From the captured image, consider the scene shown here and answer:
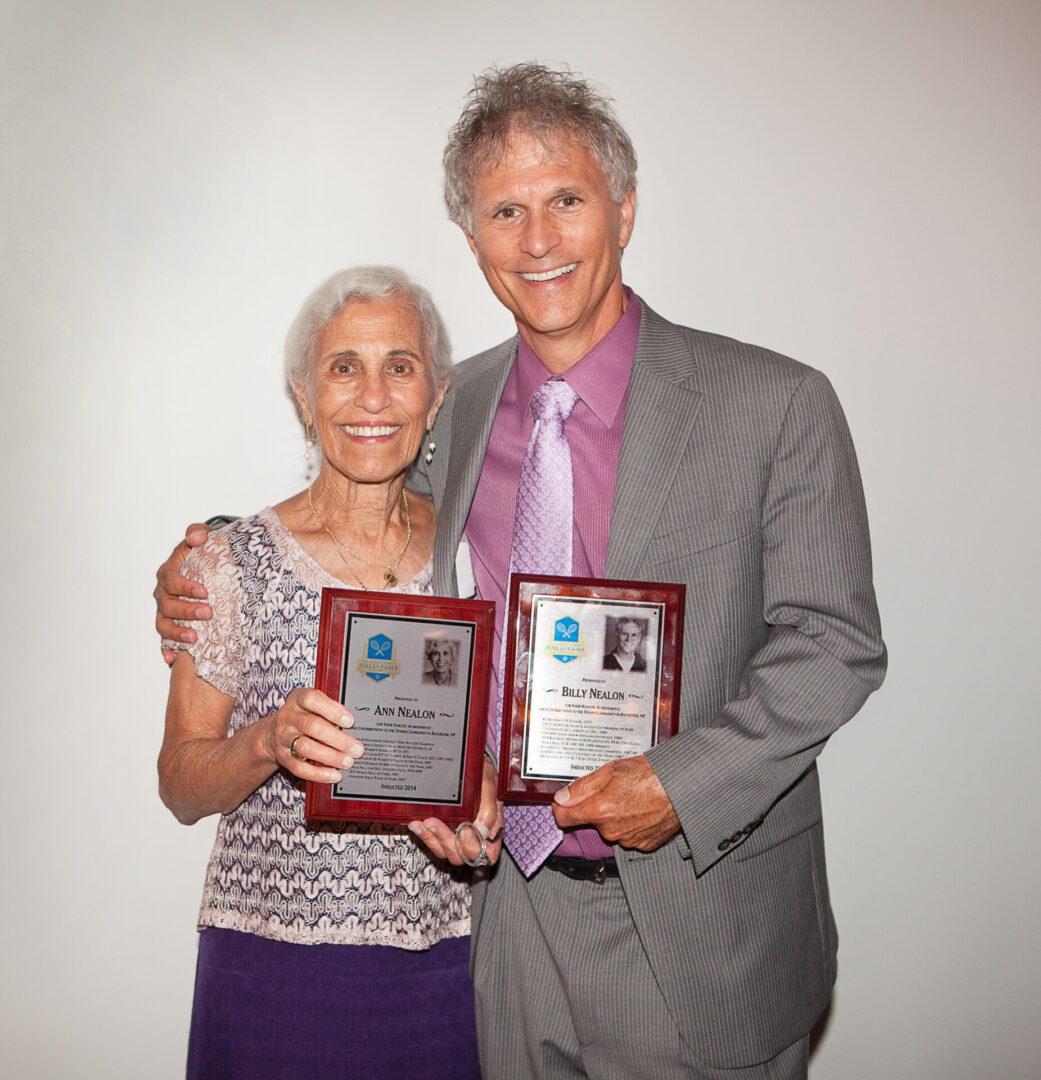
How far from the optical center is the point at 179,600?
2.08 metres

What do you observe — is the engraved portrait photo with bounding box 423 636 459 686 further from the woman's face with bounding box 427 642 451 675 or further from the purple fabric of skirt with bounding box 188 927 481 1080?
the purple fabric of skirt with bounding box 188 927 481 1080

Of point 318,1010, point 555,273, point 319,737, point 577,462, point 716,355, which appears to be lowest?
point 318,1010

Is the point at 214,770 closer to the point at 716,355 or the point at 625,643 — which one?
the point at 625,643

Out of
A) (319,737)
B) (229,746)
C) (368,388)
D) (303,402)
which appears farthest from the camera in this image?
(303,402)

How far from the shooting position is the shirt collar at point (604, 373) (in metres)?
2.06

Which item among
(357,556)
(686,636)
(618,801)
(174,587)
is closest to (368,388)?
(357,556)

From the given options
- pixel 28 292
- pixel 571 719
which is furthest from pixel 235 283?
pixel 571 719

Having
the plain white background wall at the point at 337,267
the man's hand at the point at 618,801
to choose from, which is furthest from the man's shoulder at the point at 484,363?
the man's hand at the point at 618,801

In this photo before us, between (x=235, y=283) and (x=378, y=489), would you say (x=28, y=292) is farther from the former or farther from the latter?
(x=378, y=489)

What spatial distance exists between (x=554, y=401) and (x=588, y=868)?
88 centimetres

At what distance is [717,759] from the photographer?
5.81 ft

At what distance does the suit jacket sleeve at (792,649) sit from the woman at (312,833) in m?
0.60

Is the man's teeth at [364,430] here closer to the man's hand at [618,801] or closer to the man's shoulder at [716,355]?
the man's shoulder at [716,355]

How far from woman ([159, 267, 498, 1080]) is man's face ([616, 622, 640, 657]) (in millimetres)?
536
